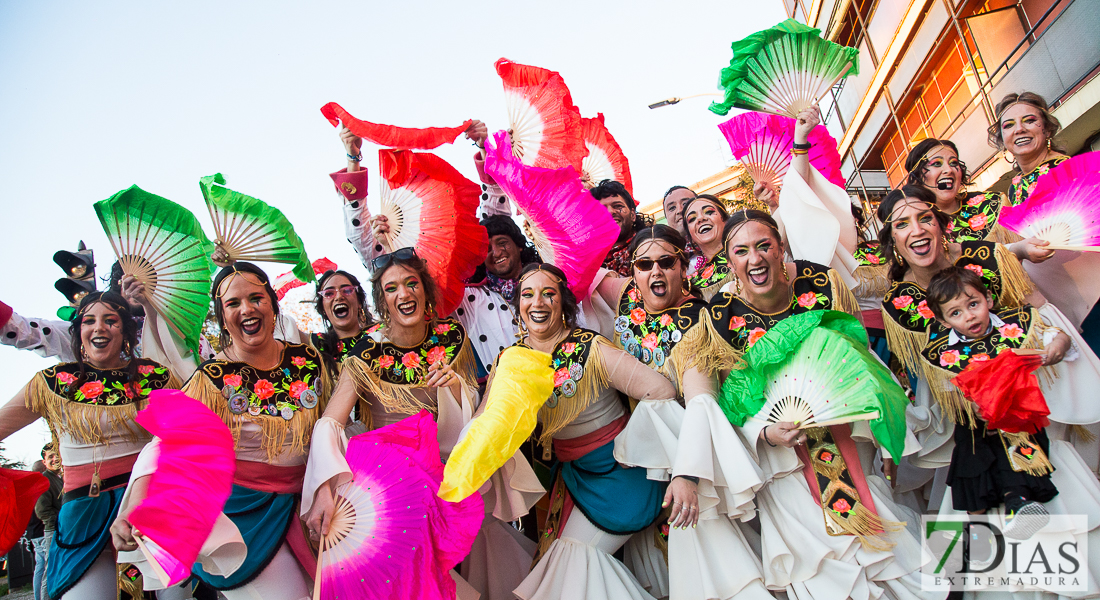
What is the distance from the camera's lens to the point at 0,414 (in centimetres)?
335

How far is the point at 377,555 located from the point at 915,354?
8.57ft

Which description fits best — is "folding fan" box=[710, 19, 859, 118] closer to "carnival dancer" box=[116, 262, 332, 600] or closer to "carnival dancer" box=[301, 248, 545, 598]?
"carnival dancer" box=[301, 248, 545, 598]

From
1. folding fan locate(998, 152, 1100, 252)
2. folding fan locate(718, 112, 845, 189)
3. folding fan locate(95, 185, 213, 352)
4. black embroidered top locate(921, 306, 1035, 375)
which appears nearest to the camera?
black embroidered top locate(921, 306, 1035, 375)

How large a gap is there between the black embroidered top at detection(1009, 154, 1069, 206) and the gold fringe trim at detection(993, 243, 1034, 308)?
1.12 meters

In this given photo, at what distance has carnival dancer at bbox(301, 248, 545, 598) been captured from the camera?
316cm

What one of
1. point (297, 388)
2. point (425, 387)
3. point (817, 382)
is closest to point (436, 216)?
point (425, 387)

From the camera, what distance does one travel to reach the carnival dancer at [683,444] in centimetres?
279

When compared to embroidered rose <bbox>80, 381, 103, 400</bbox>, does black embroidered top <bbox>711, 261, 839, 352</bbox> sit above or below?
above

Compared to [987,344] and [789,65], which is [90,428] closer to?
[987,344]

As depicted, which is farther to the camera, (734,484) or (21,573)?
(21,573)

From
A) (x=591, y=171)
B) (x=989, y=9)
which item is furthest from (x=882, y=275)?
(x=989, y=9)

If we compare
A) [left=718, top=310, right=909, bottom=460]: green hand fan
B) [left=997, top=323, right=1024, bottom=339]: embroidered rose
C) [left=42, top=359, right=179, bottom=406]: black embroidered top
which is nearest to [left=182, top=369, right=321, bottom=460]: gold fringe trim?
[left=42, top=359, right=179, bottom=406]: black embroidered top

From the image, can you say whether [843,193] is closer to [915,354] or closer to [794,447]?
[915,354]

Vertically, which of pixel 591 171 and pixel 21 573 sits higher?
pixel 591 171
